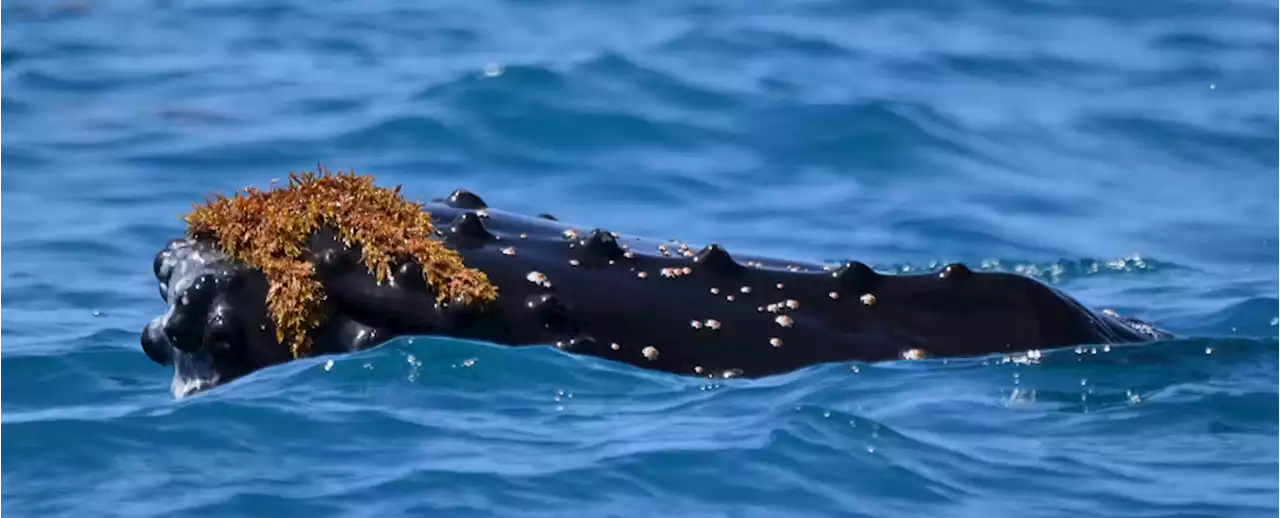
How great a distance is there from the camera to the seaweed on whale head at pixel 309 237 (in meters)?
7.62

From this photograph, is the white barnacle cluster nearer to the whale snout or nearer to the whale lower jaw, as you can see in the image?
the whale lower jaw

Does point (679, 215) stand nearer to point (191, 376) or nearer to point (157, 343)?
point (157, 343)

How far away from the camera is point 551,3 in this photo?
20203mm

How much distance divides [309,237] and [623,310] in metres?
1.36

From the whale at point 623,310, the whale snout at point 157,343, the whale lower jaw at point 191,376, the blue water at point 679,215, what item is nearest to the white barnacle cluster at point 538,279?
the whale at point 623,310

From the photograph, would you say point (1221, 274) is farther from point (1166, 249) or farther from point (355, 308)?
point (355, 308)

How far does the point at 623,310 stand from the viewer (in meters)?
7.70

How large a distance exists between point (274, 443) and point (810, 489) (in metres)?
2.13

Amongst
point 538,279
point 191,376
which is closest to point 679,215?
point 538,279

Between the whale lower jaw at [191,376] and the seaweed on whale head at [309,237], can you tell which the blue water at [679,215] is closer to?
the whale lower jaw at [191,376]

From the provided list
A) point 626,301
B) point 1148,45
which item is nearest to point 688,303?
point 626,301

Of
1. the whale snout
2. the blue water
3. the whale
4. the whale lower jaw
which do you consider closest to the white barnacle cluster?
the whale

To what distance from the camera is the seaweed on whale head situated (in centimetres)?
762

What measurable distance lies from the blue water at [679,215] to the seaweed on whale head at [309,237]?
248mm
